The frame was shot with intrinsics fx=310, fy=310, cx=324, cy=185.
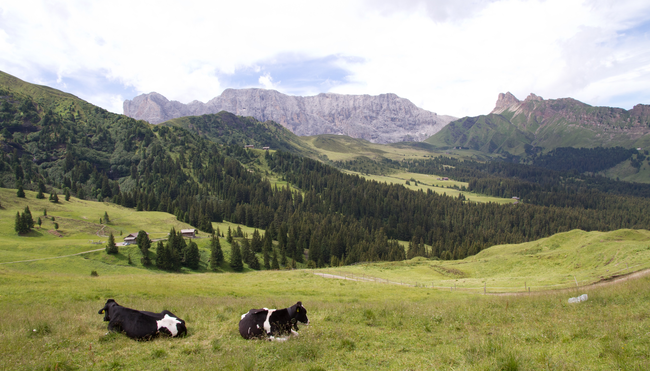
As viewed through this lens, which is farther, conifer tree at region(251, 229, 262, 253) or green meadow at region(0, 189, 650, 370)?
conifer tree at region(251, 229, 262, 253)

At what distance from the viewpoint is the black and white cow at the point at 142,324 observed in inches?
566

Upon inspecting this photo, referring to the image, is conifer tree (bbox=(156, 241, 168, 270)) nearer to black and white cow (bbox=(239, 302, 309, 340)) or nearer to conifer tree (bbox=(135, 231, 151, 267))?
conifer tree (bbox=(135, 231, 151, 267))

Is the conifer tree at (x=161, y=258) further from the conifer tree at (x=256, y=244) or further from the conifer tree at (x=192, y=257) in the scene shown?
the conifer tree at (x=256, y=244)

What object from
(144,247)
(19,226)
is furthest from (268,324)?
(19,226)

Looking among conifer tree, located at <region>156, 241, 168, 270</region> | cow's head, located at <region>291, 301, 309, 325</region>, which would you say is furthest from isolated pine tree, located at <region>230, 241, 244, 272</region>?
cow's head, located at <region>291, 301, 309, 325</region>

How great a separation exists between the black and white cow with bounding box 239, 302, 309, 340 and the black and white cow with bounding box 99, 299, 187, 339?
10.3 ft

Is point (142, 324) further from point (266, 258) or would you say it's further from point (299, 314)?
point (266, 258)

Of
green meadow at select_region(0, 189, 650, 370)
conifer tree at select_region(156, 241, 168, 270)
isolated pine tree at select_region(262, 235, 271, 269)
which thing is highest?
green meadow at select_region(0, 189, 650, 370)

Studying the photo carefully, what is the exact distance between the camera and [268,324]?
1498 centimetres

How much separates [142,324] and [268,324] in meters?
5.87

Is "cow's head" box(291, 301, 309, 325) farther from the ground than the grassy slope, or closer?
farther from the ground

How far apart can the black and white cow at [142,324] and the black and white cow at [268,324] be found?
10.3ft

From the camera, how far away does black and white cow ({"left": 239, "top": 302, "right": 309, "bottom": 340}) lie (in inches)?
580

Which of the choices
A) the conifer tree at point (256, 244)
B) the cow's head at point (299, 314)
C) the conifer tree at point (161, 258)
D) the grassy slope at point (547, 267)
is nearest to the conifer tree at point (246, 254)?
the conifer tree at point (256, 244)
